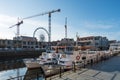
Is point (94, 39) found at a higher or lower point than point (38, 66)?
higher

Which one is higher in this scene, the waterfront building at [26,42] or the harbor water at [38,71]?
the waterfront building at [26,42]

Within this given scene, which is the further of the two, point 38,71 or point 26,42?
point 26,42

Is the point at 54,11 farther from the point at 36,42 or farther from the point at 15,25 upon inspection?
the point at 36,42

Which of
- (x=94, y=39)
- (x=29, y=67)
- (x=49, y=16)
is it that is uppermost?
(x=49, y=16)

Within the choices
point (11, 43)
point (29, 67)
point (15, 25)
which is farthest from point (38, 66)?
point (11, 43)

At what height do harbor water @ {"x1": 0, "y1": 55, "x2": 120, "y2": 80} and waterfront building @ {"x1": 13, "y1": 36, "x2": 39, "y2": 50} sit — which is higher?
waterfront building @ {"x1": 13, "y1": 36, "x2": 39, "y2": 50}

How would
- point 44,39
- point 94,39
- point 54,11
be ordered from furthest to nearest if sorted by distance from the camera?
point 44,39 < point 94,39 < point 54,11

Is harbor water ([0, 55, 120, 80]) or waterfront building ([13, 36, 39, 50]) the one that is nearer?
harbor water ([0, 55, 120, 80])

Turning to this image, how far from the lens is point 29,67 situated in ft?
115

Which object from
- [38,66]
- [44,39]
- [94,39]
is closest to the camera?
[38,66]

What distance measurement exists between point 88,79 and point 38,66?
69.4ft

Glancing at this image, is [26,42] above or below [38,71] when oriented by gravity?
above

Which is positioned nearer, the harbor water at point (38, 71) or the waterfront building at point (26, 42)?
the harbor water at point (38, 71)

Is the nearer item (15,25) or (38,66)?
(38,66)
